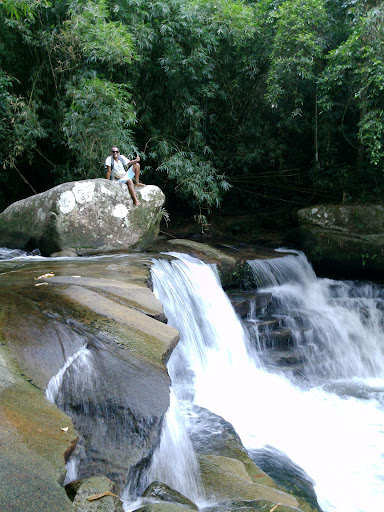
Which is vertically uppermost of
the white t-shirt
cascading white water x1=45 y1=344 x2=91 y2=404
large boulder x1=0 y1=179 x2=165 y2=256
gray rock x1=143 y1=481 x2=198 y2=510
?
the white t-shirt

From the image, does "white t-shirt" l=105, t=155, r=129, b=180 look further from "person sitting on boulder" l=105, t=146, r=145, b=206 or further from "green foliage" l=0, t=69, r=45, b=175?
"green foliage" l=0, t=69, r=45, b=175

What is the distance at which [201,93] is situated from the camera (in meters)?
10.7

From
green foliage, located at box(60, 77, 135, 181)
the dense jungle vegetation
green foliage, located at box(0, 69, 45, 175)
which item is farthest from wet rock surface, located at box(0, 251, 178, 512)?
green foliage, located at box(0, 69, 45, 175)

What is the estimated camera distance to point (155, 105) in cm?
1090

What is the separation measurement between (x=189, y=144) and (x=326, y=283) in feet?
15.2

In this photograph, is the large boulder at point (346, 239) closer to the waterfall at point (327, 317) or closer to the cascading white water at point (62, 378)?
the waterfall at point (327, 317)

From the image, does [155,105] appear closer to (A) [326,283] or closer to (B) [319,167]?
(B) [319,167]

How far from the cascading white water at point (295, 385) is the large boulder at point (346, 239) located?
1.61 m

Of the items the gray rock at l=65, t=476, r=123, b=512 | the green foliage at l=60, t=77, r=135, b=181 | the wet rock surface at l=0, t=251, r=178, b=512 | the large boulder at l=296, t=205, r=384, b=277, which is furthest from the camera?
the large boulder at l=296, t=205, r=384, b=277

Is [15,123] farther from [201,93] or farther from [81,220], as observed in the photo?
[201,93]

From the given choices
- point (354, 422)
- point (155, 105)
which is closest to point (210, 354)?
point (354, 422)

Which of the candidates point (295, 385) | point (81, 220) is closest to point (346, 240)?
point (295, 385)

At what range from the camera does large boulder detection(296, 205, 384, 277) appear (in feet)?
31.6

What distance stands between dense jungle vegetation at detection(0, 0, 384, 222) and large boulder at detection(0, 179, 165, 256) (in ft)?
6.58
